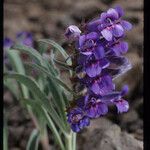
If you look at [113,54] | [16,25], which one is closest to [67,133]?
[113,54]

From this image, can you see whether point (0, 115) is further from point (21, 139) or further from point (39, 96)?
point (39, 96)

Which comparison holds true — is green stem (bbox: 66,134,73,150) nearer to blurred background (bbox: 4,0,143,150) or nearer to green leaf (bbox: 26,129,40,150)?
blurred background (bbox: 4,0,143,150)

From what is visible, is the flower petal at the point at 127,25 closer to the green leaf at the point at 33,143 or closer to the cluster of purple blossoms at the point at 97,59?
the cluster of purple blossoms at the point at 97,59

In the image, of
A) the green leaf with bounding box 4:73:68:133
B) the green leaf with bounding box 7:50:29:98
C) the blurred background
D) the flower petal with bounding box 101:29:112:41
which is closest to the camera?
the flower petal with bounding box 101:29:112:41

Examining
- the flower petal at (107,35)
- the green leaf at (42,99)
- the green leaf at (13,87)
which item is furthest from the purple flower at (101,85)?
the green leaf at (13,87)

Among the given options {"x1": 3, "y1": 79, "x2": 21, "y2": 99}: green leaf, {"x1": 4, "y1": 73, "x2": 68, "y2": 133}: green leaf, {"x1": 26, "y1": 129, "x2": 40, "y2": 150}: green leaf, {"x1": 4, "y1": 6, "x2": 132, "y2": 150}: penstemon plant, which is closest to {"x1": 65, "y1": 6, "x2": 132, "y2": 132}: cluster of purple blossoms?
{"x1": 4, "y1": 6, "x2": 132, "y2": 150}: penstemon plant

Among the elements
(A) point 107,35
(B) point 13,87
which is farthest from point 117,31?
(B) point 13,87
